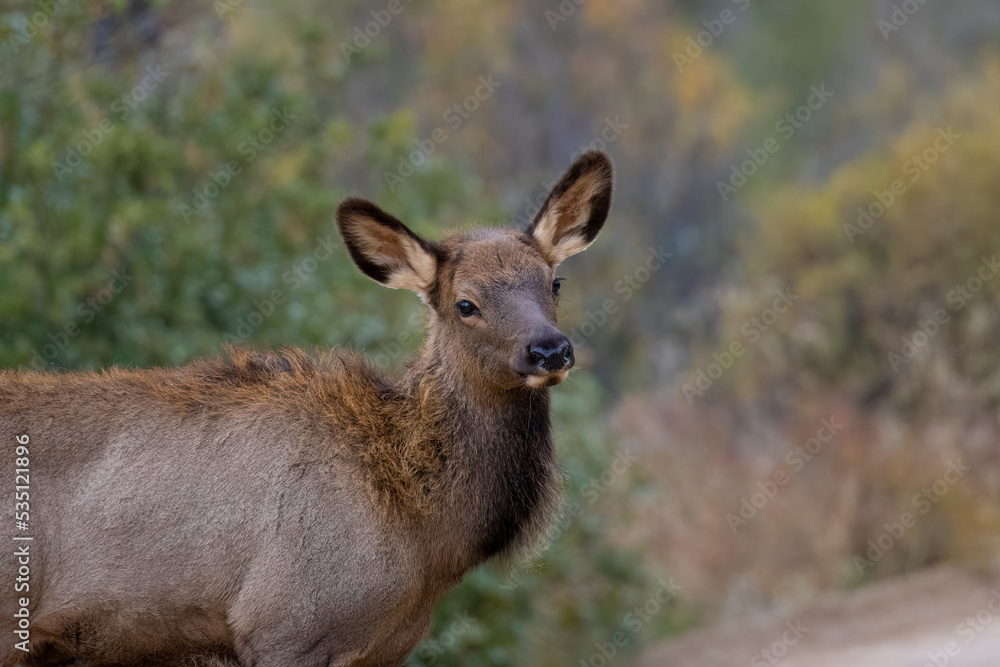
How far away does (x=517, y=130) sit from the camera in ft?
81.0

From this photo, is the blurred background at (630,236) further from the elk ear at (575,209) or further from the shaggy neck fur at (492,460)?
the shaggy neck fur at (492,460)

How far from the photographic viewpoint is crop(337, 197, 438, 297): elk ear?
23.6 ft

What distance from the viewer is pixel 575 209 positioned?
25.8 ft

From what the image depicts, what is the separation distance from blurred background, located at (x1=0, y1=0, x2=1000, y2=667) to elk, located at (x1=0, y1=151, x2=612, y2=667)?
303cm

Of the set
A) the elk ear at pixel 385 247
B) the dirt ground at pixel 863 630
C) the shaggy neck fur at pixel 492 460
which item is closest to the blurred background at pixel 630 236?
the dirt ground at pixel 863 630

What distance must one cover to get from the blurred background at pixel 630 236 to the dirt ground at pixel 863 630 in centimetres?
25

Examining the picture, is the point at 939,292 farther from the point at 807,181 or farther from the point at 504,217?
the point at 504,217

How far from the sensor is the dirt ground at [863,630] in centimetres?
1268

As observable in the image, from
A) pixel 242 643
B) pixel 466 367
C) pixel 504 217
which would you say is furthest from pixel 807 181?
pixel 242 643

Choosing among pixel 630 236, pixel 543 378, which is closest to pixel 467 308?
pixel 543 378

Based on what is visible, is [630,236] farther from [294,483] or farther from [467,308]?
[294,483]

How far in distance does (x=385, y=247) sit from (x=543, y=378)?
1658 mm

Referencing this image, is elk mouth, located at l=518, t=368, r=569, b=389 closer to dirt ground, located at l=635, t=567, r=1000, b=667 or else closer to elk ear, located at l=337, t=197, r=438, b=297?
elk ear, located at l=337, t=197, r=438, b=297

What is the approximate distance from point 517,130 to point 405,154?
12.7 m
